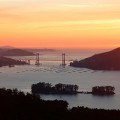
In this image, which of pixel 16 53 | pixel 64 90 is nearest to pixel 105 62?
pixel 64 90

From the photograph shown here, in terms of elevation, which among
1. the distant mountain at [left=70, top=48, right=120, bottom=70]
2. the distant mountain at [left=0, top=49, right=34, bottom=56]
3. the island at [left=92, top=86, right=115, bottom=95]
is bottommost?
the island at [left=92, top=86, right=115, bottom=95]

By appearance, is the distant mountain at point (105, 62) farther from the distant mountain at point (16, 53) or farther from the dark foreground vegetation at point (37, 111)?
the dark foreground vegetation at point (37, 111)

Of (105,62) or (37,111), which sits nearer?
(37,111)

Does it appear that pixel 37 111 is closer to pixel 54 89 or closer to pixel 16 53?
pixel 54 89

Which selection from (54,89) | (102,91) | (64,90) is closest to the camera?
(102,91)

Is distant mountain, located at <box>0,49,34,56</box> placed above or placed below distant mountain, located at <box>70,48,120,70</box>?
above

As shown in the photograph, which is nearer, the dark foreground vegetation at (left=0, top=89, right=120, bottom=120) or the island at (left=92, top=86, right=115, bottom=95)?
the dark foreground vegetation at (left=0, top=89, right=120, bottom=120)

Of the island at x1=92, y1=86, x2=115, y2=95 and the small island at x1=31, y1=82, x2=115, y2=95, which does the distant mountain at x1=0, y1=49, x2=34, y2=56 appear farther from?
the island at x1=92, y1=86, x2=115, y2=95

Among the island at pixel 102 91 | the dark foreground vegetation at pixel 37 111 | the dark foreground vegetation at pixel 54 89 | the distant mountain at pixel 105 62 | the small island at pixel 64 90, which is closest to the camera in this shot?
the dark foreground vegetation at pixel 37 111

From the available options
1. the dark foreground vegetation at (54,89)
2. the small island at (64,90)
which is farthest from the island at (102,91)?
the dark foreground vegetation at (54,89)

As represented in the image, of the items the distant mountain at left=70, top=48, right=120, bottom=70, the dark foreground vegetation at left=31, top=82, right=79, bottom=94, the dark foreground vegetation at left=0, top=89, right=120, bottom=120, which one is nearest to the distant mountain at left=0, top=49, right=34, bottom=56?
the distant mountain at left=70, top=48, right=120, bottom=70
